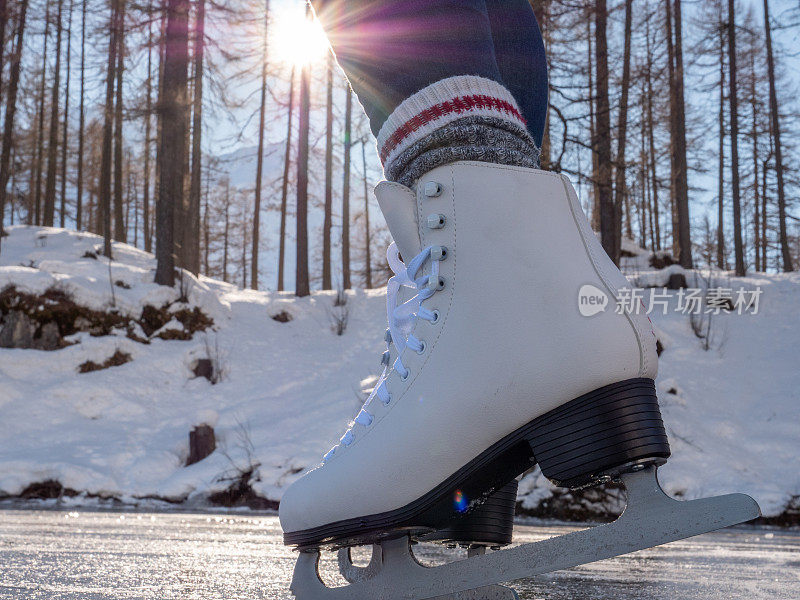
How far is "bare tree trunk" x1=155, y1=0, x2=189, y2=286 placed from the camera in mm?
9227

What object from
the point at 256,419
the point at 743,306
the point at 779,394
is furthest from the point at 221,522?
the point at 743,306

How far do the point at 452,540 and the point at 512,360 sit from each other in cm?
29

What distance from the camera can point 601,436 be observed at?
2.53 feet

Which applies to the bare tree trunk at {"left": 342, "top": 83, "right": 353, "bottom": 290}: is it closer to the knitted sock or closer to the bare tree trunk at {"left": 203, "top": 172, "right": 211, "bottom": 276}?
the bare tree trunk at {"left": 203, "top": 172, "right": 211, "bottom": 276}

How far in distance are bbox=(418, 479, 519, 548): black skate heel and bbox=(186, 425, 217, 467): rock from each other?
14.2 ft

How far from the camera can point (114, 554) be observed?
4.80 feet

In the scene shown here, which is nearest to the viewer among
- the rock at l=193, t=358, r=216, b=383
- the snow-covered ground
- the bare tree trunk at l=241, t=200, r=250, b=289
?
the snow-covered ground

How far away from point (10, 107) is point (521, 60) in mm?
13606

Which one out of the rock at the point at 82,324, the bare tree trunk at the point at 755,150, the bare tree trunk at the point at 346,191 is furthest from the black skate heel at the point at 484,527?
the bare tree trunk at the point at 755,150

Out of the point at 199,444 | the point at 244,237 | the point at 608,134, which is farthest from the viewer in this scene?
the point at 244,237

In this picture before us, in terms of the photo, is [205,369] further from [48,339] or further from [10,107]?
[10,107]

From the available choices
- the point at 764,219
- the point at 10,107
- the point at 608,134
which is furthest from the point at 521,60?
the point at 764,219

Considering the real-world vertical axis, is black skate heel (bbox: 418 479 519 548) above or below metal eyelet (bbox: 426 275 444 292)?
below

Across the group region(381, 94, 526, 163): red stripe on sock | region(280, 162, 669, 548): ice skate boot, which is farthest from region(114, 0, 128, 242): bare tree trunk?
region(280, 162, 669, 548): ice skate boot
